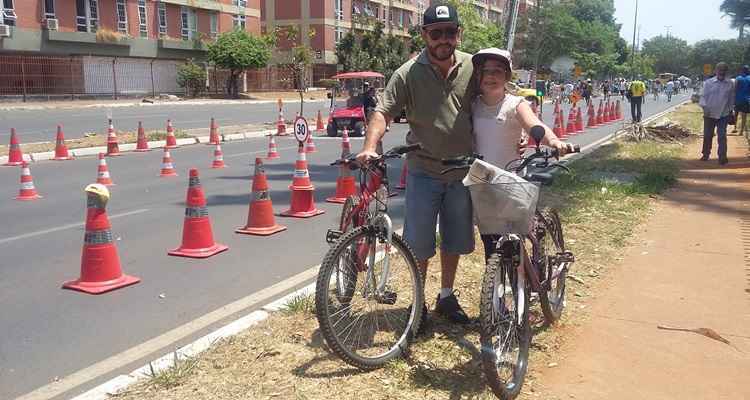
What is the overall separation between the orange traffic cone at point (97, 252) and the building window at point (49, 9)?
38667 millimetres

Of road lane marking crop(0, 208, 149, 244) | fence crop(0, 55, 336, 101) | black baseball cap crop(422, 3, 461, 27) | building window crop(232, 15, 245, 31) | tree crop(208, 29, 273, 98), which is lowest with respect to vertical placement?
road lane marking crop(0, 208, 149, 244)

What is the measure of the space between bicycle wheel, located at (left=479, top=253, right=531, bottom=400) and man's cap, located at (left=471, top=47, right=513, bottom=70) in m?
1.17

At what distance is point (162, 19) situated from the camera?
46625 millimetres

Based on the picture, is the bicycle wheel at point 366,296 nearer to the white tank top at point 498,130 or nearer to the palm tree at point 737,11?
the white tank top at point 498,130

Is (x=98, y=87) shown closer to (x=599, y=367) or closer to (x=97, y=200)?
(x=97, y=200)

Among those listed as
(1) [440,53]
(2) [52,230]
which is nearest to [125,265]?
(2) [52,230]

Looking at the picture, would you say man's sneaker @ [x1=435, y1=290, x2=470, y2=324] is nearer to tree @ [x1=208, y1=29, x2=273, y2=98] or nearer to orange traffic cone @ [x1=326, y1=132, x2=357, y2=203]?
orange traffic cone @ [x1=326, y1=132, x2=357, y2=203]

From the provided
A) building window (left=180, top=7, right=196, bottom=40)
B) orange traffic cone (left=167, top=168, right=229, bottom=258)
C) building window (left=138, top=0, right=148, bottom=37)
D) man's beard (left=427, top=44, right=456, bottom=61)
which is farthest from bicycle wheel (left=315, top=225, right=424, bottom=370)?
building window (left=180, top=7, right=196, bottom=40)

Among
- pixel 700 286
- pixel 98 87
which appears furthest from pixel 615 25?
pixel 700 286

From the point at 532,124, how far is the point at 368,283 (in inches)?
51.4

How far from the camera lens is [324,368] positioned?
3730 millimetres

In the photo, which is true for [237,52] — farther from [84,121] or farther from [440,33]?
[440,33]

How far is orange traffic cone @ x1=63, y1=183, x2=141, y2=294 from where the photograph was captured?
5.23m

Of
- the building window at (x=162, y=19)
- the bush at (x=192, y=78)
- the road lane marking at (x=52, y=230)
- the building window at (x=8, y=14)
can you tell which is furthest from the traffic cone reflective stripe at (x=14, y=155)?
the building window at (x=162, y=19)
